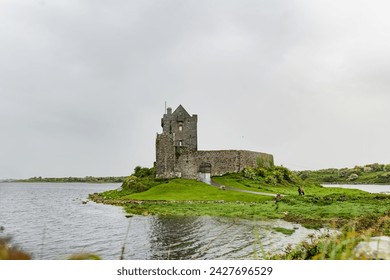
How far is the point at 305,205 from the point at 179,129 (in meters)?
31.8

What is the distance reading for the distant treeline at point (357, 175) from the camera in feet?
358

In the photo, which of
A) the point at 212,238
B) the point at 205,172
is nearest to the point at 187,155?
the point at 205,172

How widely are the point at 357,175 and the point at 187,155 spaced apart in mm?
77051

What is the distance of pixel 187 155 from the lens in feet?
190

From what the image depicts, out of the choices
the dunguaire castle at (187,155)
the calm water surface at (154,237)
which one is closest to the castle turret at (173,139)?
the dunguaire castle at (187,155)

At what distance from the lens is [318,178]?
11688 centimetres

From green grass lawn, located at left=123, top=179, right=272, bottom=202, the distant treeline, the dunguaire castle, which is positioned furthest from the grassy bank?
the distant treeline

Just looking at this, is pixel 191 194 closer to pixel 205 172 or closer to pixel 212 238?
pixel 205 172

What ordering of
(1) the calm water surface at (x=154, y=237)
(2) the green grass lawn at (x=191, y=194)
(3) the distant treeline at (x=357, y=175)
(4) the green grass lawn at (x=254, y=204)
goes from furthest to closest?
(3) the distant treeline at (x=357, y=175)
(2) the green grass lawn at (x=191, y=194)
(4) the green grass lawn at (x=254, y=204)
(1) the calm water surface at (x=154, y=237)

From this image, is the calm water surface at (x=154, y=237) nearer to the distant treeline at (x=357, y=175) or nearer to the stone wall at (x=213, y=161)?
the stone wall at (x=213, y=161)

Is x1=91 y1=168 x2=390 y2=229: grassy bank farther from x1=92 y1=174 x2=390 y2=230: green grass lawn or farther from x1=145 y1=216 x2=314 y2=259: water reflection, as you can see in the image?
x1=145 y1=216 x2=314 y2=259: water reflection

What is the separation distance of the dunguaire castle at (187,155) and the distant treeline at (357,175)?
54.5 meters

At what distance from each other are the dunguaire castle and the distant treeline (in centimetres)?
5447
